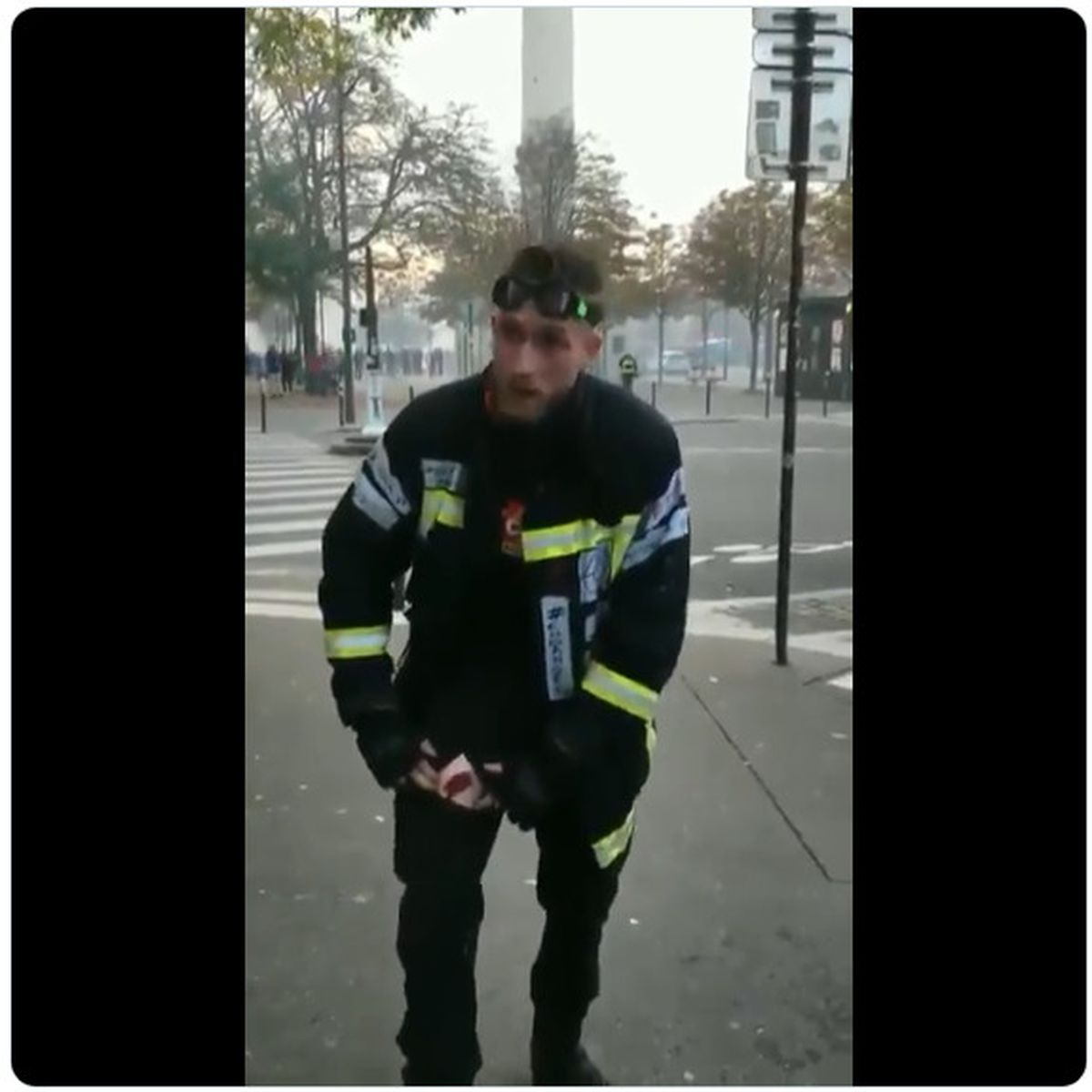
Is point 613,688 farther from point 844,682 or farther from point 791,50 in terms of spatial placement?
point 791,50

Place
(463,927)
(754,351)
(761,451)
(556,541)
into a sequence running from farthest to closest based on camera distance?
(754,351)
(761,451)
(463,927)
(556,541)

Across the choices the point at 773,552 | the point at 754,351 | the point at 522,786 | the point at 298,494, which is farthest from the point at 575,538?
the point at 754,351

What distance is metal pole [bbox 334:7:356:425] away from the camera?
2.01 meters

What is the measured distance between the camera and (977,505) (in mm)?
2041

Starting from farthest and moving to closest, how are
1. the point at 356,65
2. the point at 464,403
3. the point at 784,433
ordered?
the point at 784,433
the point at 356,65
the point at 464,403

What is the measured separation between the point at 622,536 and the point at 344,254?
741 millimetres

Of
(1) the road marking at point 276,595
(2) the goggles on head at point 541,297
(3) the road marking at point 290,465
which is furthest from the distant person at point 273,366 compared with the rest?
(2) the goggles on head at point 541,297

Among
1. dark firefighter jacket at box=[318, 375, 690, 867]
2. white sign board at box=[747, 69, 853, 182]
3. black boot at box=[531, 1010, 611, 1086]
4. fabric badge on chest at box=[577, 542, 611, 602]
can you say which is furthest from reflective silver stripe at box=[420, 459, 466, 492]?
black boot at box=[531, 1010, 611, 1086]

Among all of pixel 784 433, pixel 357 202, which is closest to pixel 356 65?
pixel 357 202

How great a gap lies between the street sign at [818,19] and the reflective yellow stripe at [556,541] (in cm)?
91

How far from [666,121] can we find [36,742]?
1.49m

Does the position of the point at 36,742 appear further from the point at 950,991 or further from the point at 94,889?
the point at 950,991

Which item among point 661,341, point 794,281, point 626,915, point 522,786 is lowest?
point 626,915

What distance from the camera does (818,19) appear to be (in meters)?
1.96
